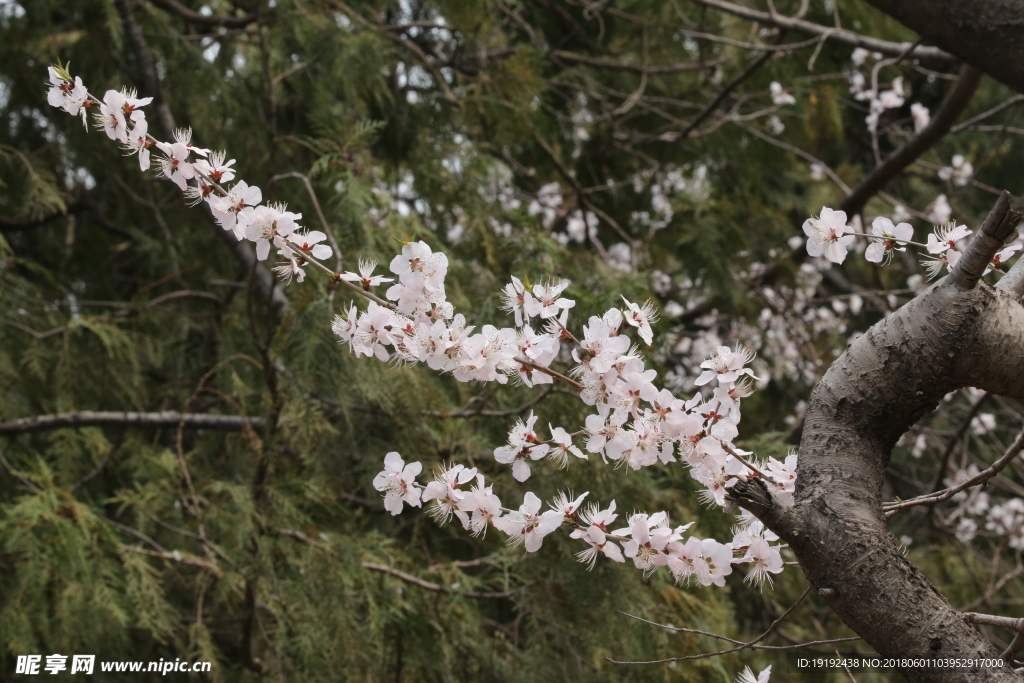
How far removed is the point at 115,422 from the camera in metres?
2.51

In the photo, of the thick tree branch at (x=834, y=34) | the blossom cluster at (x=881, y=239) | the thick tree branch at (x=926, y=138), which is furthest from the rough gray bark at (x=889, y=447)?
the thick tree branch at (x=834, y=34)

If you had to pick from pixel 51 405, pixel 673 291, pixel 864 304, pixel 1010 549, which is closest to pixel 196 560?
pixel 51 405

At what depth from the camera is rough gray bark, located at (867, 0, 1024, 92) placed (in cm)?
160

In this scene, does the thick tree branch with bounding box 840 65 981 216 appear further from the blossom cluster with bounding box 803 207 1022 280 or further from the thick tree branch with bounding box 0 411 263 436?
the thick tree branch with bounding box 0 411 263 436

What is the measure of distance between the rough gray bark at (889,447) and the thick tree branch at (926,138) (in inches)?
58.4

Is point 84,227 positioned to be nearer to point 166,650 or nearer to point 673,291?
point 166,650

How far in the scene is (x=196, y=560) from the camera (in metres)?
2.14

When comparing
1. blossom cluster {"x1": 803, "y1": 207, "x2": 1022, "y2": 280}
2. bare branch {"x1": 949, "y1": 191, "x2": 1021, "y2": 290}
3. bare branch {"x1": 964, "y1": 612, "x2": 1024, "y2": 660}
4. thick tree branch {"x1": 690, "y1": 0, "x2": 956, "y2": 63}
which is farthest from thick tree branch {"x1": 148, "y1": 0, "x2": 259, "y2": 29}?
bare branch {"x1": 964, "y1": 612, "x2": 1024, "y2": 660}

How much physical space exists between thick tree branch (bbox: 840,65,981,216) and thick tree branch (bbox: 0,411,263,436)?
2309 millimetres

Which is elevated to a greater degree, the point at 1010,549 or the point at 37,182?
the point at 37,182

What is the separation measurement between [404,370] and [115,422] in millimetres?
1161

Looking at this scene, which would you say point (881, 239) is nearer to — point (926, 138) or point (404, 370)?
point (404, 370)

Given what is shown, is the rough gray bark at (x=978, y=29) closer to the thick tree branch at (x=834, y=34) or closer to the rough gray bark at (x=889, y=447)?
the thick tree branch at (x=834, y=34)

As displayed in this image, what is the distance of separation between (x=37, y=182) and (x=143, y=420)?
0.88 meters
